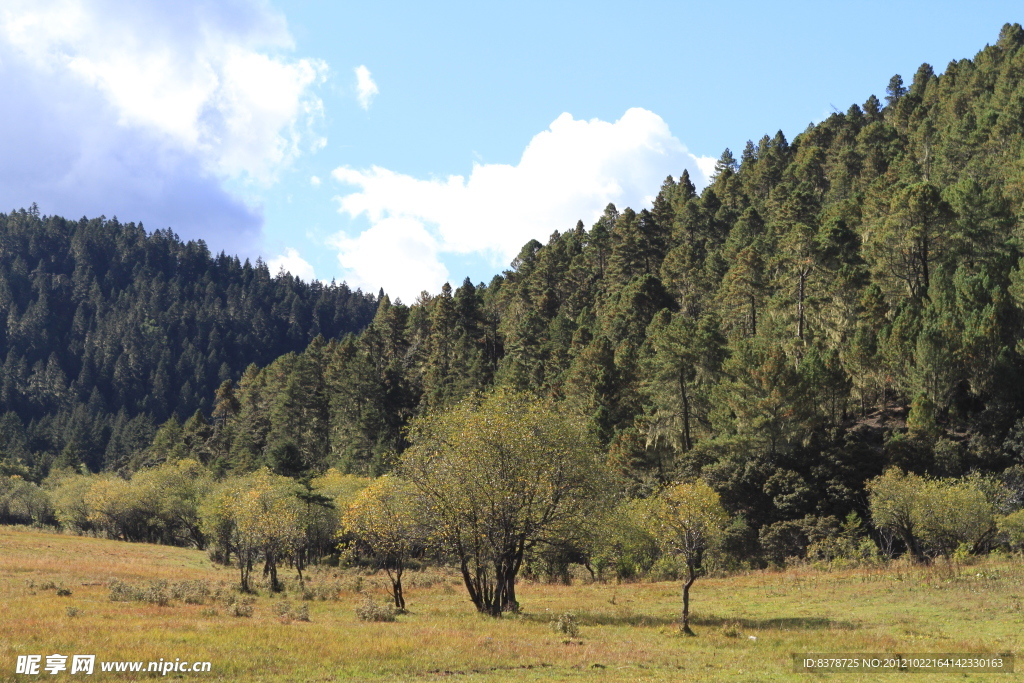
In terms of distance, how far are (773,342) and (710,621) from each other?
4866cm

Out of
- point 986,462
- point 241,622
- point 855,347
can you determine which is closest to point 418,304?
point 855,347

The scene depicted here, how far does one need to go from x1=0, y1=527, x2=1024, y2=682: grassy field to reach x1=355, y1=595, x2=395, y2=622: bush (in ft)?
2.26

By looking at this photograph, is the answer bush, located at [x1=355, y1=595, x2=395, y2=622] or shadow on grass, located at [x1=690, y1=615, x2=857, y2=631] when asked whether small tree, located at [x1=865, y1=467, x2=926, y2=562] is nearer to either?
shadow on grass, located at [x1=690, y1=615, x2=857, y2=631]

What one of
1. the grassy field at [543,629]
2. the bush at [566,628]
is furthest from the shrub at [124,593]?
the bush at [566,628]

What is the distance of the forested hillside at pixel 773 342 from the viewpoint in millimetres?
A: 63188

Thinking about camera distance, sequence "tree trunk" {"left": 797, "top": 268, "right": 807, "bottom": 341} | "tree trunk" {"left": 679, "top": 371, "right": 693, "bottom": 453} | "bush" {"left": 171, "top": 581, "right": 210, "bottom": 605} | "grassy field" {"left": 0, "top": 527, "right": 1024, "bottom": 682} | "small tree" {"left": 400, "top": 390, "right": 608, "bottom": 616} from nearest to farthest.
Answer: "grassy field" {"left": 0, "top": 527, "right": 1024, "bottom": 682} < "small tree" {"left": 400, "top": 390, "right": 608, "bottom": 616} < "bush" {"left": 171, "top": 581, "right": 210, "bottom": 605} < "tree trunk" {"left": 679, "top": 371, "right": 693, "bottom": 453} < "tree trunk" {"left": 797, "top": 268, "right": 807, "bottom": 341}

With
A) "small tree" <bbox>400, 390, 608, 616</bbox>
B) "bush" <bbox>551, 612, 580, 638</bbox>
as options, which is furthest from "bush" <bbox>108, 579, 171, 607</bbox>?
"bush" <bbox>551, 612, 580, 638</bbox>

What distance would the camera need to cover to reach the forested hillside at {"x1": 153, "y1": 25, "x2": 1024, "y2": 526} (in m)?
63.2

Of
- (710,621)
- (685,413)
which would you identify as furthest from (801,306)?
(710,621)

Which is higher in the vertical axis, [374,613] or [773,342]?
[773,342]

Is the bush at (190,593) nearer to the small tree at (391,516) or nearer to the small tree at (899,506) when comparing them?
the small tree at (391,516)

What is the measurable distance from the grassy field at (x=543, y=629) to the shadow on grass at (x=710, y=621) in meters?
0.09

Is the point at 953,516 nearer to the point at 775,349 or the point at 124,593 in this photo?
the point at 775,349

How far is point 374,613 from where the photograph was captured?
1319 inches
